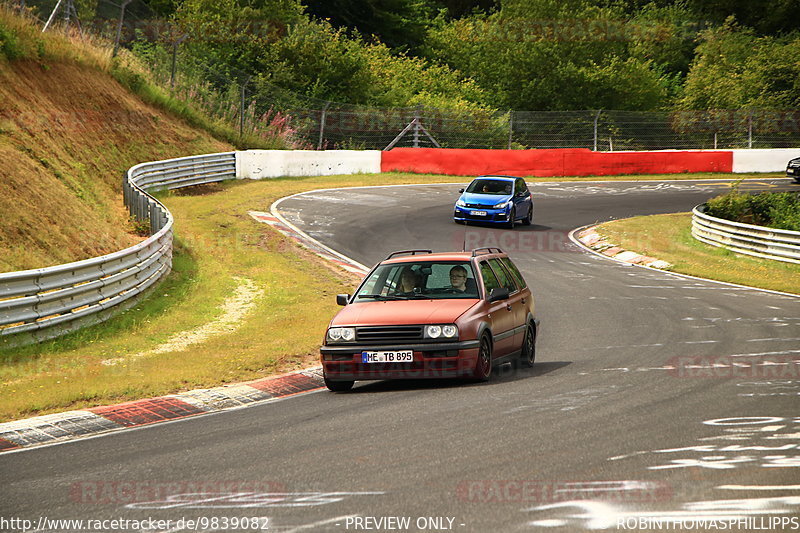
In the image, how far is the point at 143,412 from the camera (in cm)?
982

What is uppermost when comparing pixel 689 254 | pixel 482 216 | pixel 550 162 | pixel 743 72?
pixel 743 72

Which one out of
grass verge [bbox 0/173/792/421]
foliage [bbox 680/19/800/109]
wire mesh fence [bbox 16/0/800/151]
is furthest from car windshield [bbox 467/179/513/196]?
foliage [bbox 680/19/800/109]

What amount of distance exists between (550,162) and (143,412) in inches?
1406

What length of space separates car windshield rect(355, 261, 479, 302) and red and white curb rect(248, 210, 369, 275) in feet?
32.3

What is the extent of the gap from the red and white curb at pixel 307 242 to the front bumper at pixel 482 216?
5228 mm

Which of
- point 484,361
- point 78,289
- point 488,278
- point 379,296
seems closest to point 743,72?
point 488,278

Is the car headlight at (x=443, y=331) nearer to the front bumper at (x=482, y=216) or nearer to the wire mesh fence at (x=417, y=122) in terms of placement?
the front bumper at (x=482, y=216)

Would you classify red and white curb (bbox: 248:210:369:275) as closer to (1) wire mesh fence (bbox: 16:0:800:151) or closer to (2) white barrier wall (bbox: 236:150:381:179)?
(2) white barrier wall (bbox: 236:150:381:179)

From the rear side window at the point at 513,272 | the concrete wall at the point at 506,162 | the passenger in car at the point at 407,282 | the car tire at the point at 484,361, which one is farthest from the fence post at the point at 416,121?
the car tire at the point at 484,361

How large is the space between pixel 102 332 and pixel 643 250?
54.8 feet

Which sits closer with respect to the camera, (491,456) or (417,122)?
(491,456)

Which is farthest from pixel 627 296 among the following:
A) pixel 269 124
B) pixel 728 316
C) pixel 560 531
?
pixel 269 124

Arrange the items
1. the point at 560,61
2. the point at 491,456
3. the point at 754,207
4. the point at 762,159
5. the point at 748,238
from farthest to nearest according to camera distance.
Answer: the point at 560,61 → the point at 762,159 → the point at 754,207 → the point at 748,238 → the point at 491,456

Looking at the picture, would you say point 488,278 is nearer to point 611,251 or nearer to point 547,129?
point 611,251
